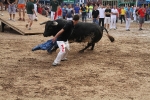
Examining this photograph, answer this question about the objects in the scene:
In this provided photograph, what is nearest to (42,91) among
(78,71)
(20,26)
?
(78,71)

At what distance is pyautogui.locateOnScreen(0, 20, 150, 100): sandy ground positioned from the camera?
5.84 m

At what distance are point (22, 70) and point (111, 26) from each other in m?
12.5

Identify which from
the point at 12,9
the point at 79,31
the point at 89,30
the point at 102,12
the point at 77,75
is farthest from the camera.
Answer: the point at 102,12

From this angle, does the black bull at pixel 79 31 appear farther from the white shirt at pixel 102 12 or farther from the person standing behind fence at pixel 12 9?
the white shirt at pixel 102 12

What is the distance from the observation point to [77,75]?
7277 mm

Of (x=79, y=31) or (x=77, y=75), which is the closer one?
(x=77, y=75)

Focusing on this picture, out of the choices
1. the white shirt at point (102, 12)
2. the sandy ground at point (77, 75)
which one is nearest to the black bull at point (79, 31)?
the sandy ground at point (77, 75)

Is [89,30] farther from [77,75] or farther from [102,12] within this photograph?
[102,12]

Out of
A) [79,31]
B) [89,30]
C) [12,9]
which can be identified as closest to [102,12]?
[12,9]

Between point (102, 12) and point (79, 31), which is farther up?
point (102, 12)

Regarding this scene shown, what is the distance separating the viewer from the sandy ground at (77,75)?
584 centimetres

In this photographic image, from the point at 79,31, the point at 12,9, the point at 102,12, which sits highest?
the point at 12,9

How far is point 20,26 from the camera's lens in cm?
1440

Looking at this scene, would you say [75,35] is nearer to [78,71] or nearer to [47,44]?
[47,44]
